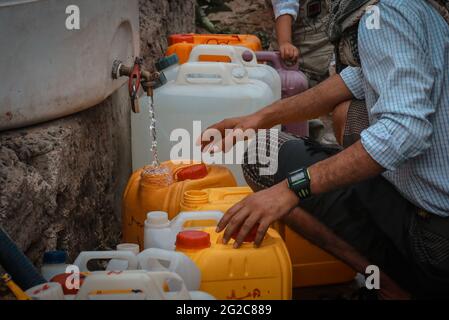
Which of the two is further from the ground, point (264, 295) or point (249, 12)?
point (249, 12)

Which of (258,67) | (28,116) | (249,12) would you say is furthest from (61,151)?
(249,12)

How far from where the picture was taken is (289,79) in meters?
4.06

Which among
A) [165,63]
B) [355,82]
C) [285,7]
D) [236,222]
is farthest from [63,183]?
[285,7]

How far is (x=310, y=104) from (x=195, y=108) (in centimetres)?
65

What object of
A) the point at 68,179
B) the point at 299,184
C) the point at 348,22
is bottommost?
the point at 68,179

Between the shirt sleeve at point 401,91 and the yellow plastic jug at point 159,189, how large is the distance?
2.84 ft

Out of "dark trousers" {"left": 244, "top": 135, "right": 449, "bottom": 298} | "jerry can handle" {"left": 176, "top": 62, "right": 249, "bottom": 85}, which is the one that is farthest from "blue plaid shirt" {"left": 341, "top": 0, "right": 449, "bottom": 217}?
"jerry can handle" {"left": 176, "top": 62, "right": 249, "bottom": 85}

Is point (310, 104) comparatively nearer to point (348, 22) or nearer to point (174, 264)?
point (348, 22)

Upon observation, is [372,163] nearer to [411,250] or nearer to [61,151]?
[411,250]

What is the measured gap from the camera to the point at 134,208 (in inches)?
100

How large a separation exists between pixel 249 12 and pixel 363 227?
279 inches

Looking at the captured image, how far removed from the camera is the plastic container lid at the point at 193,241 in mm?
1877

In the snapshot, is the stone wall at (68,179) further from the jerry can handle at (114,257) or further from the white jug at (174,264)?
the white jug at (174,264)
